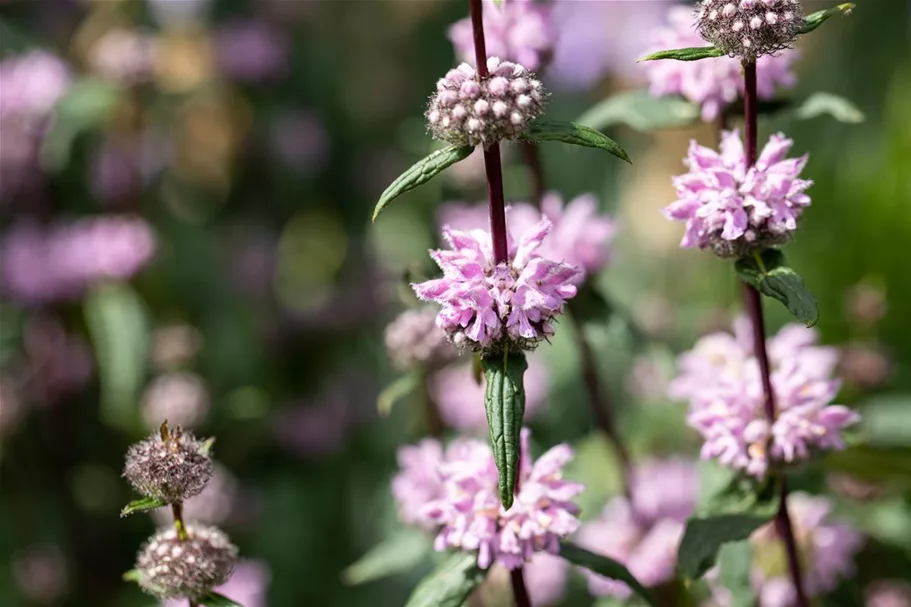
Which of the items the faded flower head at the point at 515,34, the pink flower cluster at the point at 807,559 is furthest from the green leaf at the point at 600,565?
the faded flower head at the point at 515,34

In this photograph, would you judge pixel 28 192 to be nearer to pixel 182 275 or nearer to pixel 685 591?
pixel 182 275

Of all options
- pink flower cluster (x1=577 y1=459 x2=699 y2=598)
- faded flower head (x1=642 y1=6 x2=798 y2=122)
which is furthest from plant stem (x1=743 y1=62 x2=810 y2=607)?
pink flower cluster (x1=577 y1=459 x2=699 y2=598)

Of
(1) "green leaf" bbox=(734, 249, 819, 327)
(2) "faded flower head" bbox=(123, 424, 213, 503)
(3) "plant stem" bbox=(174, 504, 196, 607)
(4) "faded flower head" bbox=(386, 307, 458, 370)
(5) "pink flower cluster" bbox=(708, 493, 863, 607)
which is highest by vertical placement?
(1) "green leaf" bbox=(734, 249, 819, 327)

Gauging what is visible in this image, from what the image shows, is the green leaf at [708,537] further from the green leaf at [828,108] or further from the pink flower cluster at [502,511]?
the green leaf at [828,108]

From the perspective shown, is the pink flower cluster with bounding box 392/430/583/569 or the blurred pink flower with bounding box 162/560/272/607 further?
the blurred pink flower with bounding box 162/560/272/607

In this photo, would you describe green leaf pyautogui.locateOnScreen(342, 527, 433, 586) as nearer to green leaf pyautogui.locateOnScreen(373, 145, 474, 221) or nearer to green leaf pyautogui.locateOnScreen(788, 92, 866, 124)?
green leaf pyautogui.locateOnScreen(373, 145, 474, 221)

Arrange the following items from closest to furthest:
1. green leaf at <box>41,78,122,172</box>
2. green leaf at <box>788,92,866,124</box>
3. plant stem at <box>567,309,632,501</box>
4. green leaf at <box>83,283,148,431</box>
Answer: green leaf at <box>788,92,866,124</box>, plant stem at <box>567,309,632,501</box>, green leaf at <box>83,283,148,431</box>, green leaf at <box>41,78,122,172</box>

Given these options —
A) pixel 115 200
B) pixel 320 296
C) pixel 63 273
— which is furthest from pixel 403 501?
pixel 320 296
